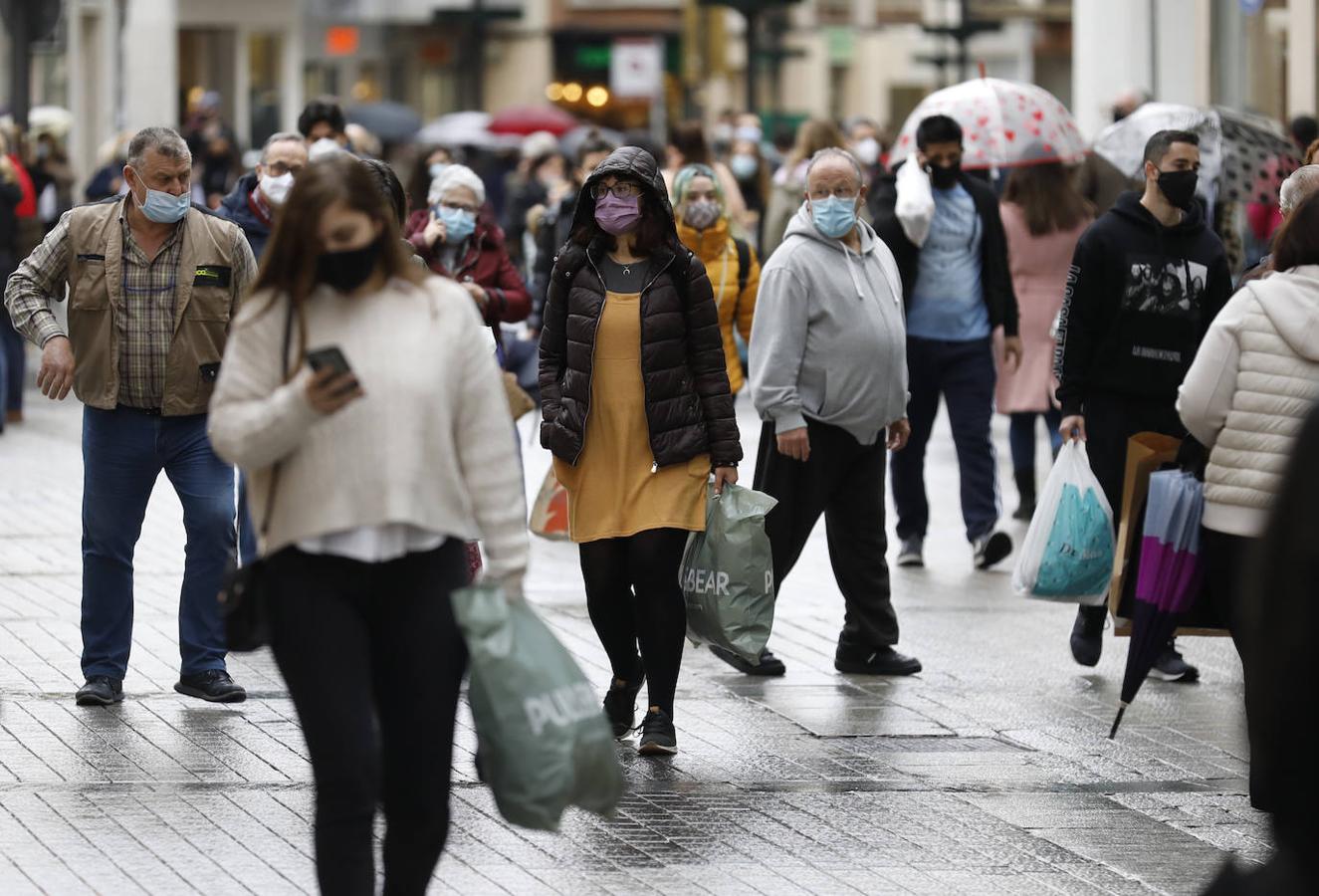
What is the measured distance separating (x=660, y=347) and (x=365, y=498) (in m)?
2.86

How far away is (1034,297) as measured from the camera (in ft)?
44.6

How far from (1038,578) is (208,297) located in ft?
9.83

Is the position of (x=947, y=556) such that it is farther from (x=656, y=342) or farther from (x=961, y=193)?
(x=656, y=342)

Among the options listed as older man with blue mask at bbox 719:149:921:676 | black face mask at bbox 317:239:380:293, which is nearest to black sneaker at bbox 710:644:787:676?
older man with blue mask at bbox 719:149:921:676

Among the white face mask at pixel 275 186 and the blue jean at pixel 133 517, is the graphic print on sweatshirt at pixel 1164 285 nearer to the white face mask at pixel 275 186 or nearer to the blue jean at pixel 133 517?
the blue jean at pixel 133 517

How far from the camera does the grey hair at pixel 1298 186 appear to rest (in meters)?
8.48

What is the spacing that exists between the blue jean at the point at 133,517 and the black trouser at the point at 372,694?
348 centimetres

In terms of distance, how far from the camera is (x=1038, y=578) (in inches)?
352

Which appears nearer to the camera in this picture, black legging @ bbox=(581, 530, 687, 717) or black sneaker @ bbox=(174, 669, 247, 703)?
black legging @ bbox=(581, 530, 687, 717)

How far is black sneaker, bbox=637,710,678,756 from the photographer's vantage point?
26.3 ft

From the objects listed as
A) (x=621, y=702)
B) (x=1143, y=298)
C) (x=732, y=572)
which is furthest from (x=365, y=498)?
(x=1143, y=298)

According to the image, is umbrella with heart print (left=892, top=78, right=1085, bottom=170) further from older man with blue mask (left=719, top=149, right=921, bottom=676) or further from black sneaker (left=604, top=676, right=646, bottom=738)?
black sneaker (left=604, top=676, right=646, bottom=738)

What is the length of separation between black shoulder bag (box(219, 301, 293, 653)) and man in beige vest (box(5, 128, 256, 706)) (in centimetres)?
324

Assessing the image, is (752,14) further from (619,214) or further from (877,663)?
(619,214)
